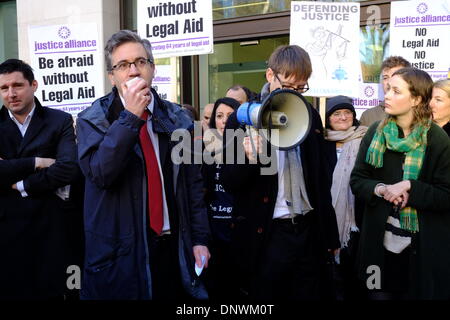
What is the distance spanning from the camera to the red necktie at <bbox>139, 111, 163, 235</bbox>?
2.04 m

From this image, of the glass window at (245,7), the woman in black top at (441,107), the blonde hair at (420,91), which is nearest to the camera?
the blonde hair at (420,91)

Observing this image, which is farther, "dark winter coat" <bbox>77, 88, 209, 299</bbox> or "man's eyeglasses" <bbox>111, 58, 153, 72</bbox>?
"man's eyeglasses" <bbox>111, 58, 153, 72</bbox>

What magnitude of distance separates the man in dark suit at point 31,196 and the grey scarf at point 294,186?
50.9 inches

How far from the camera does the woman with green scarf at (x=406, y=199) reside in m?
2.57

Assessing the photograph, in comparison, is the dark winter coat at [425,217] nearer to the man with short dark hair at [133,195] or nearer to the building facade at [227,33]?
the man with short dark hair at [133,195]

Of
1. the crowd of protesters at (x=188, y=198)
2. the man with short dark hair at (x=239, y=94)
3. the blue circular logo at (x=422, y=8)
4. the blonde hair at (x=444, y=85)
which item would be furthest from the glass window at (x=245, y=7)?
the crowd of protesters at (x=188, y=198)

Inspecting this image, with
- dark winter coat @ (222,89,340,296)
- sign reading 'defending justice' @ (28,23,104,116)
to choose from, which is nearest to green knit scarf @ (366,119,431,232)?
dark winter coat @ (222,89,340,296)

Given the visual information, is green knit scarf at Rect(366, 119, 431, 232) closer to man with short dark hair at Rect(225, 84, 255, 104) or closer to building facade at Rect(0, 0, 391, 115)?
man with short dark hair at Rect(225, 84, 255, 104)

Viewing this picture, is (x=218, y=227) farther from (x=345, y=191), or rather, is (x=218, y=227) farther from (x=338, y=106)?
(x=338, y=106)

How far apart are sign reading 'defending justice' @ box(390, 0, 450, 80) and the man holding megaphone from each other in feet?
7.45

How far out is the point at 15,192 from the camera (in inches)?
109

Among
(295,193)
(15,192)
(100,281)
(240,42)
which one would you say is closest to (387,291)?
(295,193)

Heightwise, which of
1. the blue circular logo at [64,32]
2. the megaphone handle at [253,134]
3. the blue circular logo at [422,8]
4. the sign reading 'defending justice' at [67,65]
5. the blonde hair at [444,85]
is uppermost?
the blue circular logo at [422,8]

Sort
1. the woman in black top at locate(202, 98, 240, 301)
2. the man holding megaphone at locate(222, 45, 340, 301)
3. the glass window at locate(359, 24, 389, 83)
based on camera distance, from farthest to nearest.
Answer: the glass window at locate(359, 24, 389, 83) < the woman in black top at locate(202, 98, 240, 301) < the man holding megaphone at locate(222, 45, 340, 301)
